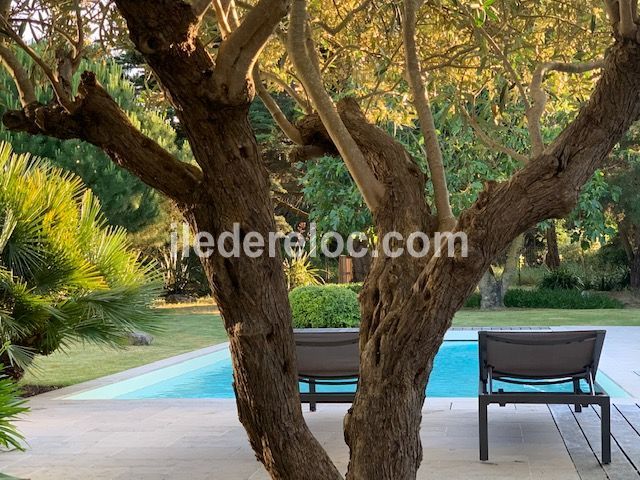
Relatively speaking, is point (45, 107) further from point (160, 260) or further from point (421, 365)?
point (160, 260)

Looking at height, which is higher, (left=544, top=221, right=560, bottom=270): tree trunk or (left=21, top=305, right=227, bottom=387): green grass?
(left=544, top=221, right=560, bottom=270): tree trunk

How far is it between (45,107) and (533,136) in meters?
1.94

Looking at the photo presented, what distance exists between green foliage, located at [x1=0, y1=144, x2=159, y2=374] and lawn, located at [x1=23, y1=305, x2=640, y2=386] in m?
0.33

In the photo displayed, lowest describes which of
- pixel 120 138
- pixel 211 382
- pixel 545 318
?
pixel 211 382

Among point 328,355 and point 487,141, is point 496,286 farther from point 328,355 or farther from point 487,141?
point 487,141

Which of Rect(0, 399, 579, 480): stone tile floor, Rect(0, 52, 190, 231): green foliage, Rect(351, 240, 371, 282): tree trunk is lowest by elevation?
Rect(0, 399, 579, 480): stone tile floor

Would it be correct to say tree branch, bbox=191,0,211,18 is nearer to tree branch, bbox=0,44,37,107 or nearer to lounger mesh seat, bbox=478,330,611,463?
tree branch, bbox=0,44,37,107

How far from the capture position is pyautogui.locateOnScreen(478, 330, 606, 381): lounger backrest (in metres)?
5.97

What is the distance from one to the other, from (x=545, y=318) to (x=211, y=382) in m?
9.83

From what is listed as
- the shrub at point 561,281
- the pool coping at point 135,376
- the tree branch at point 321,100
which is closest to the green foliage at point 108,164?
the pool coping at point 135,376

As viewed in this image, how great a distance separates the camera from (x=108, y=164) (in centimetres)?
1786

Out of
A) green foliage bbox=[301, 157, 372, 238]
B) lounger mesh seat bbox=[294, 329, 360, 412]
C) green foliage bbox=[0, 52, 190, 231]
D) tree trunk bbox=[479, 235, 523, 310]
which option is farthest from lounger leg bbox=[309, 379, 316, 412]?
tree trunk bbox=[479, 235, 523, 310]

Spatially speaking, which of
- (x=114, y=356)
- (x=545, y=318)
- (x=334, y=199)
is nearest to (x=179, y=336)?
(x=114, y=356)

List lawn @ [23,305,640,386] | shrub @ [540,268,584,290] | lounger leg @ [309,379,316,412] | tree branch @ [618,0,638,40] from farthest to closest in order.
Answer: shrub @ [540,268,584,290]
lawn @ [23,305,640,386]
lounger leg @ [309,379,316,412]
tree branch @ [618,0,638,40]
